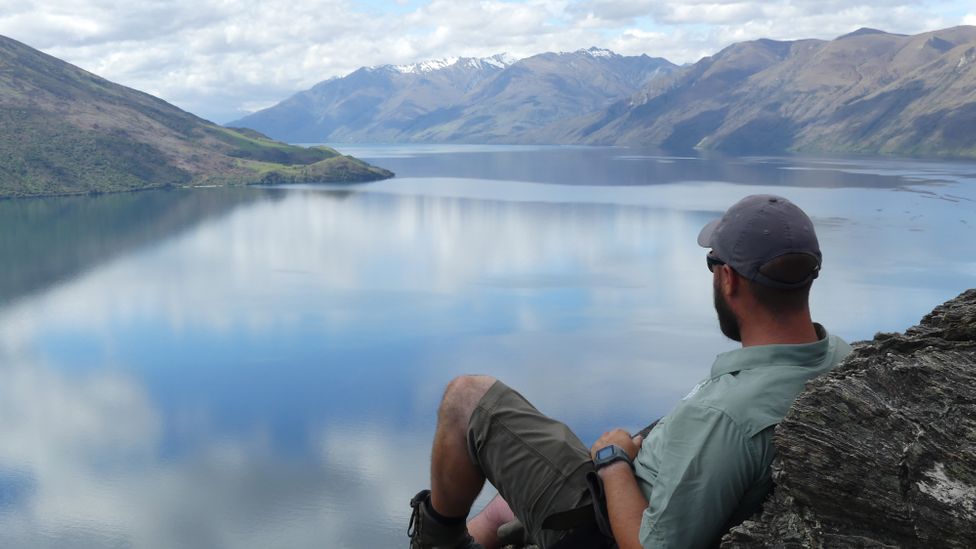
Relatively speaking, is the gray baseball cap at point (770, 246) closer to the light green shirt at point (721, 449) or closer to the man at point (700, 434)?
the man at point (700, 434)

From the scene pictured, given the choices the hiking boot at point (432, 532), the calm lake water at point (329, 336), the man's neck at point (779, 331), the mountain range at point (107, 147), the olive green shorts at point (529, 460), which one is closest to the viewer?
the man's neck at point (779, 331)

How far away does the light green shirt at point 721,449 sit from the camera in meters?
4.13

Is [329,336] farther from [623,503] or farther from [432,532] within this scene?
[623,503]

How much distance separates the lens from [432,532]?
222 inches

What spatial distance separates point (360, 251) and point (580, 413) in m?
40.4

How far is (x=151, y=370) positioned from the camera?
40625 millimetres

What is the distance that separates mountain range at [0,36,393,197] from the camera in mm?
131750

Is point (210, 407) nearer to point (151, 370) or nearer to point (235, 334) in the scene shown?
point (151, 370)

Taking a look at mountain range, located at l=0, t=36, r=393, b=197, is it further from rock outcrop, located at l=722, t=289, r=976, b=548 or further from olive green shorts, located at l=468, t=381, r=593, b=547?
rock outcrop, located at l=722, t=289, r=976, b=548

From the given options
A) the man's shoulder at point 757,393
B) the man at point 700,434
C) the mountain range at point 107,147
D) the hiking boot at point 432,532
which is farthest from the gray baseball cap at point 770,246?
the mountain range at point 107,147

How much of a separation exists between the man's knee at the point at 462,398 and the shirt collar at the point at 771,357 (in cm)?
146

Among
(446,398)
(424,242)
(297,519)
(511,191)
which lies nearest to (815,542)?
(446,398)

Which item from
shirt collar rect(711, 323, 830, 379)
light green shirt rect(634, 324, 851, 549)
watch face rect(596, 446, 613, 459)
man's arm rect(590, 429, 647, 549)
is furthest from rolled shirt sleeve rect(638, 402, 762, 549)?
watch face rect(596, 446, 613, 459)

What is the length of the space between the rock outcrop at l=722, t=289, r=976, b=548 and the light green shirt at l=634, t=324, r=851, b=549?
0.10m
